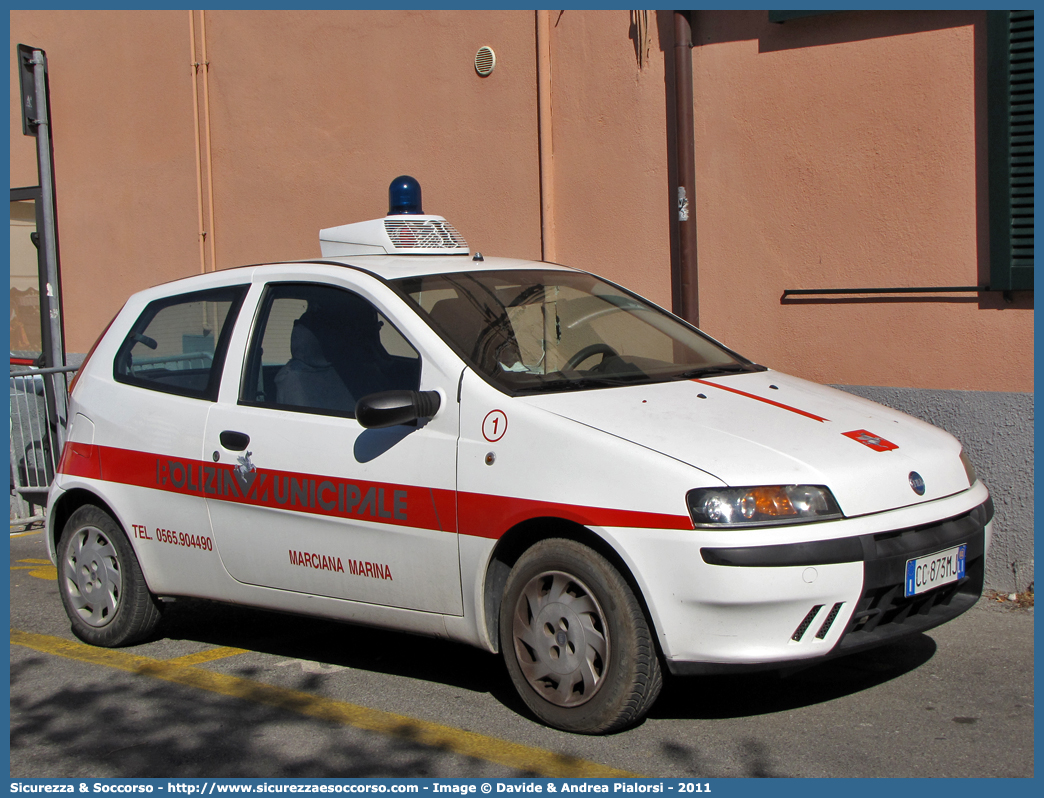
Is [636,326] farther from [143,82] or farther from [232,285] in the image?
[143,82]

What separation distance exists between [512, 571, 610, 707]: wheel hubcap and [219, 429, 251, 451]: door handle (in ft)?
4.81

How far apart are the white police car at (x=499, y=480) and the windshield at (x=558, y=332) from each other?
2 cm

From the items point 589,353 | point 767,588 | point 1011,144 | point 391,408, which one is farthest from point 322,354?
point 1011,144

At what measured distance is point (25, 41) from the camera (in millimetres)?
11859

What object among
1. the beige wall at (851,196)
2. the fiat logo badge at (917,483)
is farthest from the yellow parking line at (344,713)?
the beige wall at (851,196)

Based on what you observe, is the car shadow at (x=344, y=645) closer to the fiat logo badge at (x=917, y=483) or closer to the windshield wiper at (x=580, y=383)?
the windshield wiper at (x=580, y=383)

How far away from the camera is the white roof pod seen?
5.53 metres

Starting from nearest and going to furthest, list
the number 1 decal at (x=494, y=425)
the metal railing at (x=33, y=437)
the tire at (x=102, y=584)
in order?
the number 1 decal at (x=494, y=425) < the tire at (x=102, y=584) < the metal railing at (x=33, y=437)

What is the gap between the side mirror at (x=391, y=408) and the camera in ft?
13.9

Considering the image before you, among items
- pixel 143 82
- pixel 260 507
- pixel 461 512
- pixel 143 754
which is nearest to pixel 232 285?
pixel 260 507

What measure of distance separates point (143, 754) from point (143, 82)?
832 cm

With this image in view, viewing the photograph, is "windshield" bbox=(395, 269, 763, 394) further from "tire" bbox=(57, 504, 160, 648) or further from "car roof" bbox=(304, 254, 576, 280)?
"tire" bbox=(57, 504, 160, 648)

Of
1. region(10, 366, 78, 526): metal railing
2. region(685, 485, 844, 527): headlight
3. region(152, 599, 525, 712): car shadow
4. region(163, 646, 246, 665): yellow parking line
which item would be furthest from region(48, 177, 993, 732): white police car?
region(10, 366, 78, 526): metal railing

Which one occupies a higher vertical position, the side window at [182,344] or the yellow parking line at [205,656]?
the side window at [182,344]
